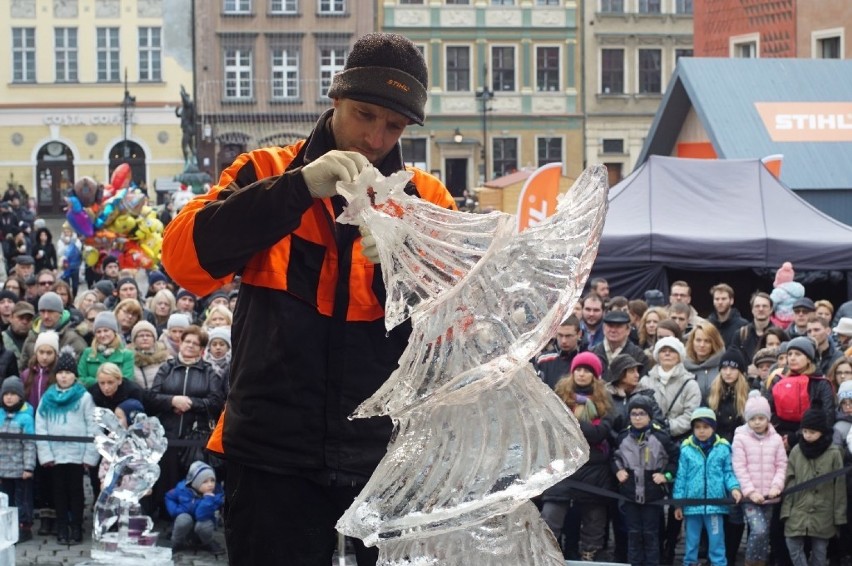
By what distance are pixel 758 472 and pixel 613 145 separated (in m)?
43.3

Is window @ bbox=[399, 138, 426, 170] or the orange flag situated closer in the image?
the orange flag

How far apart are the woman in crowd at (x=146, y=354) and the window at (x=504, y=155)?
40.9 meters

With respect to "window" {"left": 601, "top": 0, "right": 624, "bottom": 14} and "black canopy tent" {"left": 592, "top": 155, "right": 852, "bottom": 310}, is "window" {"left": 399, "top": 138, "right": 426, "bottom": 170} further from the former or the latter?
"black canopy tent" {"left": 592, "top": 155, "right": 852, "bottom": 310}

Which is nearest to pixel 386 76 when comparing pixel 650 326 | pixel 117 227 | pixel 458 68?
pixel 650 326

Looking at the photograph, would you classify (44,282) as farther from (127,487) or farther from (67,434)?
(127,487)

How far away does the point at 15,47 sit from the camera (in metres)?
49.4

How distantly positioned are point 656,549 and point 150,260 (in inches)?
447

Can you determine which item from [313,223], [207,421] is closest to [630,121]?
[207,421]

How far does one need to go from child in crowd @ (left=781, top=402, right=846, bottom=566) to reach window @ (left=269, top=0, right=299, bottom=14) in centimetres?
4345

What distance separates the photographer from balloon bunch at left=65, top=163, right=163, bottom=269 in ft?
58.3

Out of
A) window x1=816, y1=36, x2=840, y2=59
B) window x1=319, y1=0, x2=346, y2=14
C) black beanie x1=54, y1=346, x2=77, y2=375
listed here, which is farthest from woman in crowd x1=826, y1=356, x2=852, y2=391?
window x1=319, y1=0, x2=346, y2=14

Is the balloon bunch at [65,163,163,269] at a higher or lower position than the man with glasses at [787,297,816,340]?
higher

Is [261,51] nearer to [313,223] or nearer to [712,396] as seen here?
[712,396]

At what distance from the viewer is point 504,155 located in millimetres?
50000
